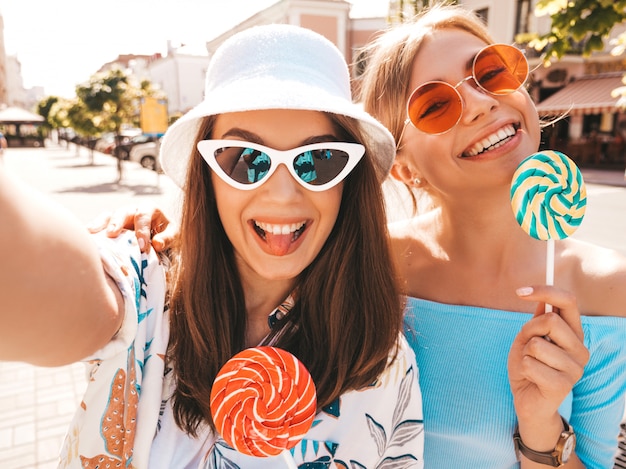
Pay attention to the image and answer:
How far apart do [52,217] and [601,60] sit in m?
26.0

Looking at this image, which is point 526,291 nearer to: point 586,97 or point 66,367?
point 66,367

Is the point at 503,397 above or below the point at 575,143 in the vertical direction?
above

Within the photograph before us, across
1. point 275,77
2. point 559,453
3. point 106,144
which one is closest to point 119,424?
point 275,77

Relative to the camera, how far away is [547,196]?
149cm

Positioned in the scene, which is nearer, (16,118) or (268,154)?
(268,154)

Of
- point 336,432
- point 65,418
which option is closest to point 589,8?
point 336,432

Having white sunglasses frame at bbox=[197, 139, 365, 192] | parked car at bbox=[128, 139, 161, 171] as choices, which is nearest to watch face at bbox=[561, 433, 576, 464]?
white sunglasses frame at bbox=[197, 139, 365, 192]

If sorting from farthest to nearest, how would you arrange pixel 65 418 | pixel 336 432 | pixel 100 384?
pixel 65 418 < pixel 336 432 < pixel 100 384

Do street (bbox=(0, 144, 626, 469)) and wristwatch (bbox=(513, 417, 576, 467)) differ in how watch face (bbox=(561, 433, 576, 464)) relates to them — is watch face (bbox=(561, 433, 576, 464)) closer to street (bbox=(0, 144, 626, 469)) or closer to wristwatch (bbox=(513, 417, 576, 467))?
wristwatch (bbox=(513, 417, 576, 467))

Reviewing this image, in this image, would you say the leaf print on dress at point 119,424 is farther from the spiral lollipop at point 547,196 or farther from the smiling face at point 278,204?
the spiral lollipop at point 547,196

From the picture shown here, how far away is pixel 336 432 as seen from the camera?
150 cm

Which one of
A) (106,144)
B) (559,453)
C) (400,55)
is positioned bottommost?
(106,144)

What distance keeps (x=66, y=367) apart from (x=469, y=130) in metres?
4.98

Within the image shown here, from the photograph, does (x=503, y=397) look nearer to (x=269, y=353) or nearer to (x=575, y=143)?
(x=269, y=353)
